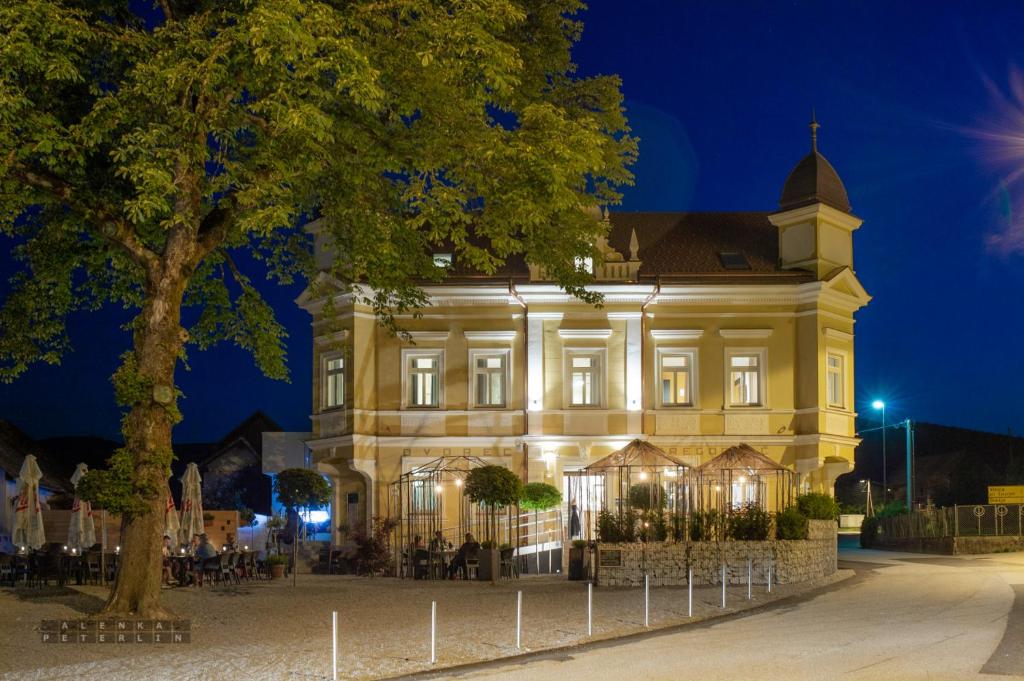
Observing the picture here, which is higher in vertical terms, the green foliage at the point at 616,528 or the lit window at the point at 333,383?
the lit window at the point at 333,383

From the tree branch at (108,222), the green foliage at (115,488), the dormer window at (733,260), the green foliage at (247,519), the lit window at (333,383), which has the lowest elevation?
the green foliage at (247,519)

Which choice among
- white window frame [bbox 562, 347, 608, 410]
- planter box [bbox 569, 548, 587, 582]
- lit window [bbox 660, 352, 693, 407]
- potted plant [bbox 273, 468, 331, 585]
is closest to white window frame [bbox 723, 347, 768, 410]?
lit window [bbox 660, 352, 693, 407]

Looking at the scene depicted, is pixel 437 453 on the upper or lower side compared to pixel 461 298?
lower

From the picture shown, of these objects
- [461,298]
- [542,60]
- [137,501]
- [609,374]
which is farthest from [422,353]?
[137,501]

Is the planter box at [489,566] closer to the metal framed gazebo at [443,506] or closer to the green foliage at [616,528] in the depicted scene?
the green foliage at [616,528]

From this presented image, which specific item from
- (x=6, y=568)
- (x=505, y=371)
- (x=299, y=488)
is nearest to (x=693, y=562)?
(x=299, y=488)

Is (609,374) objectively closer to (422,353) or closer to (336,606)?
(422,353)

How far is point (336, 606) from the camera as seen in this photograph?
2303 cm

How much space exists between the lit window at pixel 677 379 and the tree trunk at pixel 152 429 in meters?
21.6

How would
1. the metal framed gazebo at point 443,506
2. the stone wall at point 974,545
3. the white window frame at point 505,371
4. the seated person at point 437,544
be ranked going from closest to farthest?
the seated person at point 437,544 < the metal framed gazebo at point 443,506 < the white window frame at point 505,371 < the stone wall at point 974,545

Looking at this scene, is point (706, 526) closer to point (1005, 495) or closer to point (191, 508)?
point (191, 508)

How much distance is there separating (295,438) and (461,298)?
7517 millimetres

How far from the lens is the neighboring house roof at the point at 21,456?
43375 millimetres

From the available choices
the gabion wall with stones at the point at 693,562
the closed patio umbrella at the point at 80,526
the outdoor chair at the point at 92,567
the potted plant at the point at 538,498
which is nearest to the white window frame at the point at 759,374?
the potted plant at the point at 538,498
